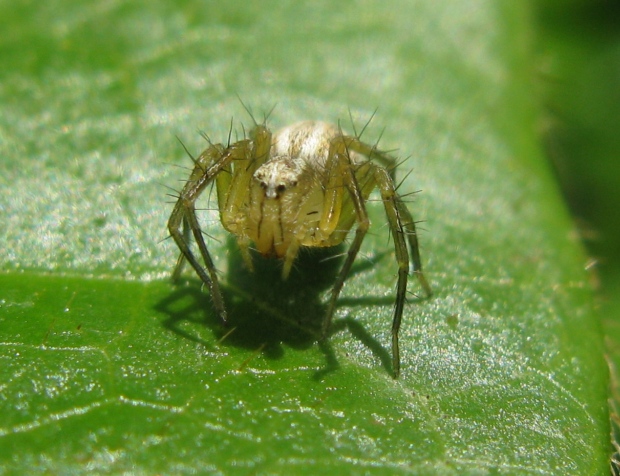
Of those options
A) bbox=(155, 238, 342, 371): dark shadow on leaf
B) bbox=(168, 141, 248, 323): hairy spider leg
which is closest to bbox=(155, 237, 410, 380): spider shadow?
bbox=(155, 238, 342, 371): dark shadow on leaf

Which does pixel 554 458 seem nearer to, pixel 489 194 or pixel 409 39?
pixel 489 194

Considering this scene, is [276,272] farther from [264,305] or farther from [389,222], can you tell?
[389,222]

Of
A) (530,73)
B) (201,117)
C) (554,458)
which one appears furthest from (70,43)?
(554,458)

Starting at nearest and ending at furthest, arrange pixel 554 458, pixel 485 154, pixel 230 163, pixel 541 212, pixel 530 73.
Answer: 1. pixel 554 458
2. pixel 230 163
3. pixel 541 212
4. pixel 485 154
5. pixel 530 73

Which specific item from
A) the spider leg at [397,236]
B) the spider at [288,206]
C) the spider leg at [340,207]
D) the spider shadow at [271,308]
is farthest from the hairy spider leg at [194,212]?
the spider leg at [397,236]

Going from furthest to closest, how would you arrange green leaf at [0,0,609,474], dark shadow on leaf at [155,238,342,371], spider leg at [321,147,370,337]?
dark shadow on leaf at [155,238,342,371] < spider leg at [321,147,370,337] < green leaf at [0,0,609,474]

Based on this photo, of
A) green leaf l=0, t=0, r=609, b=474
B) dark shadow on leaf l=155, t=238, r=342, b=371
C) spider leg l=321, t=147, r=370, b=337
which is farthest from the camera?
dark shadow on leaf l=155, t=238, r=342, b=371

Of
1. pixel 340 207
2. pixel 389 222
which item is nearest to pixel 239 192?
pixel 340 207

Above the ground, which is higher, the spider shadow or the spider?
the spider

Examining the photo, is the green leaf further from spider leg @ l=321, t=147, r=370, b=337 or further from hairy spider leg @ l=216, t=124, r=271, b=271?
hairy spider leg @ l=216, t=124, r=271, b=271
